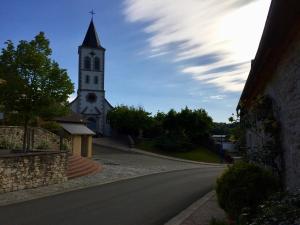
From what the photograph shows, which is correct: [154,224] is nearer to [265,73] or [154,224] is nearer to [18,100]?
[265,73]

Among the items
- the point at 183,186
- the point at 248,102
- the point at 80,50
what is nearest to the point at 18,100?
the point at 183,186

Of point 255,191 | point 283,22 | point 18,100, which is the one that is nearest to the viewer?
point 283,22

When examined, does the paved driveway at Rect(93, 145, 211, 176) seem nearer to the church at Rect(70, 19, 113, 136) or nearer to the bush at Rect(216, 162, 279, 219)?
the bush at Rect(216, 162, 279, 219)

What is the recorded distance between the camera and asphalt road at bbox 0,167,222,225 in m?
11.1

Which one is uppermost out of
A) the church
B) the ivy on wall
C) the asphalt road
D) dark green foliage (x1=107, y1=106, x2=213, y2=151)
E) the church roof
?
the church roof

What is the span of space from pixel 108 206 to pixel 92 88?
55.4 m

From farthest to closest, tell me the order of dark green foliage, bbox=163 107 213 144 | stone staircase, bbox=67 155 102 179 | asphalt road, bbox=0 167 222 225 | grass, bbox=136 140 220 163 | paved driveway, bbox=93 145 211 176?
dark green foliage, bbox=163 107 213 144
grass, bbox=136 140 220 163
paved driveway, bbox=93 145 211 176
stone staircase, bbox=67 155 102 179
asphalt road, bbox=0 167 222 225

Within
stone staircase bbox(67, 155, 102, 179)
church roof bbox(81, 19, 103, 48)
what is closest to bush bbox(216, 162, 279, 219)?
stone staircase bbox(67, 155, 102, 179)

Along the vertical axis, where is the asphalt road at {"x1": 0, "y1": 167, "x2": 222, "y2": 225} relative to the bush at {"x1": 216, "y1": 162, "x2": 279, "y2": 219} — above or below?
below

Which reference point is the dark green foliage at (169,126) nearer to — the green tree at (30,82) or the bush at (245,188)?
the green tree at (30,82)

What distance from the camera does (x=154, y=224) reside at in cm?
1073

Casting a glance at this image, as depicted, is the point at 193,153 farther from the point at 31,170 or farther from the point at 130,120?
the point at 31,170

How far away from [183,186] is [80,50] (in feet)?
173

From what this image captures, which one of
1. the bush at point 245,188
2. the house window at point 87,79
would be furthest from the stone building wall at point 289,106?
the house window at point 87,79
